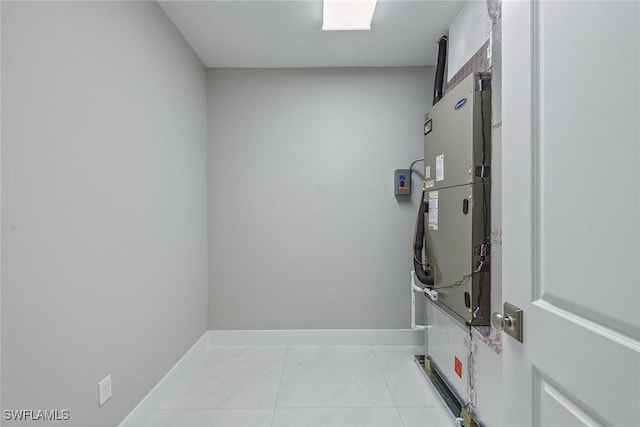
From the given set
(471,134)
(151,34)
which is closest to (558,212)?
(471,134)

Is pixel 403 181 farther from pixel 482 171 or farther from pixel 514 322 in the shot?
pixel 514 322

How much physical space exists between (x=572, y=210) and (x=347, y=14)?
1942 millimetres

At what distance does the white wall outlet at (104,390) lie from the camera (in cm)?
137

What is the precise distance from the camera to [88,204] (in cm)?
132

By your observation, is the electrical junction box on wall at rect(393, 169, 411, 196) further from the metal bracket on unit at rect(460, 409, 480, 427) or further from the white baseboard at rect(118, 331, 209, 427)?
the white baseboard at rect(118, 331, 209, 427)

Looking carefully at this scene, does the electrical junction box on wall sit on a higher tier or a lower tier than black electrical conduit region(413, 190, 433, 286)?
higher

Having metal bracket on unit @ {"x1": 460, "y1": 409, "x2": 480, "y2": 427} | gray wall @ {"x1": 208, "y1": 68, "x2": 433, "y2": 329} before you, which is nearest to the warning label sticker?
gray wall @ {"x1": 208, "y1": 68, "x2": 433, "y2": 329}

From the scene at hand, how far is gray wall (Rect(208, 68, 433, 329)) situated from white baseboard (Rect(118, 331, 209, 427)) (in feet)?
1.31

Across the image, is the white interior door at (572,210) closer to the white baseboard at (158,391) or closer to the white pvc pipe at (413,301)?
the white pvc pipe at (413,301)

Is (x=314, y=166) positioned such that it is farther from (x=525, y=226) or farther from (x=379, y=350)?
(x=525, y=226)

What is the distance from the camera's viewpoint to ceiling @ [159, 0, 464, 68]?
6.36 ft

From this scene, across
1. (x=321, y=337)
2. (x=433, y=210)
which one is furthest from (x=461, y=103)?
(x=321, y=337)

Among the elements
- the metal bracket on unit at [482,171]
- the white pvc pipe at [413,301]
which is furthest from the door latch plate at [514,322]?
the white pvc pipe at [413,301]

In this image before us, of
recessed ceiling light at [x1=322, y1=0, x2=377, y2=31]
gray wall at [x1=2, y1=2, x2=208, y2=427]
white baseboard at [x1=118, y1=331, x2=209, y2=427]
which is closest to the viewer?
gray wall at [x1=2, y1=2, x2=208, y2=427]
